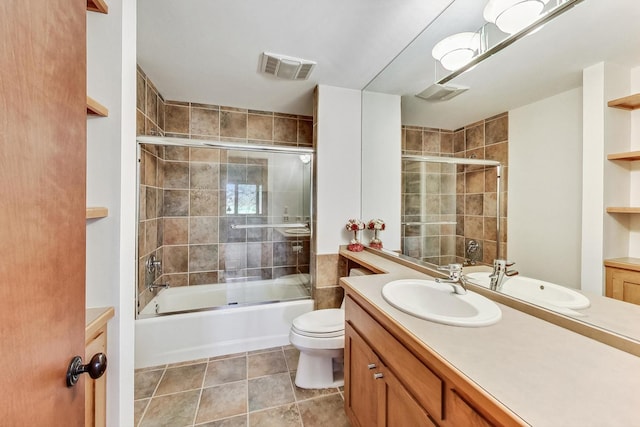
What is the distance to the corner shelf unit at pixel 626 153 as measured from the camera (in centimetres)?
75

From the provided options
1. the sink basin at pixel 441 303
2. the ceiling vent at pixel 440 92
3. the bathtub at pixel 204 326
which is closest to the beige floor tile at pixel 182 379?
the bathtub at pixel 204 326

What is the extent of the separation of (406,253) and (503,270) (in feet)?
2.52

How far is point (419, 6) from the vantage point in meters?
1.36

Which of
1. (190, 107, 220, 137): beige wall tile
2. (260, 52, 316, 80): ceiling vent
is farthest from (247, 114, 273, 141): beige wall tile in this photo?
(260, 52, 316, 80): ceiling vent

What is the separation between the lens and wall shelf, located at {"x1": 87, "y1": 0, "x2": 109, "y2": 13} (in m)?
0.93

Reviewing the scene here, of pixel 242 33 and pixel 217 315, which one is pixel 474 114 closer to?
pixel 242 33

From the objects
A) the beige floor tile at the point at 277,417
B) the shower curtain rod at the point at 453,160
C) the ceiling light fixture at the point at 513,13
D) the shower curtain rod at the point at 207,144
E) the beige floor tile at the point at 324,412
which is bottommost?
the beige floor tile at the point at 324,412

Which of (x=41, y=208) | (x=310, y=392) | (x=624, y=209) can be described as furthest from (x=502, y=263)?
(x=41, y=208)

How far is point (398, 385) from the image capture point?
883 millimetres

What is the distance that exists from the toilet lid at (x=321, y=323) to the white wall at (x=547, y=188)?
1.10 meters

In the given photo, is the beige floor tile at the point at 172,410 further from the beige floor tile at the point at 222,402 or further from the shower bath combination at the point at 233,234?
the shower bath combination at the point at 233,234

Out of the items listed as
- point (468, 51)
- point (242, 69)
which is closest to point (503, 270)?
point (468, 51)

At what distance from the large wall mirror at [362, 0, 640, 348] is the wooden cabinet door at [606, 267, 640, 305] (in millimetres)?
27

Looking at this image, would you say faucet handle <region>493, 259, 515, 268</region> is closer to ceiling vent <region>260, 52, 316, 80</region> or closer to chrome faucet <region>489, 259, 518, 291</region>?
chrome faucet <region>489, 259, 518, 291</region>
